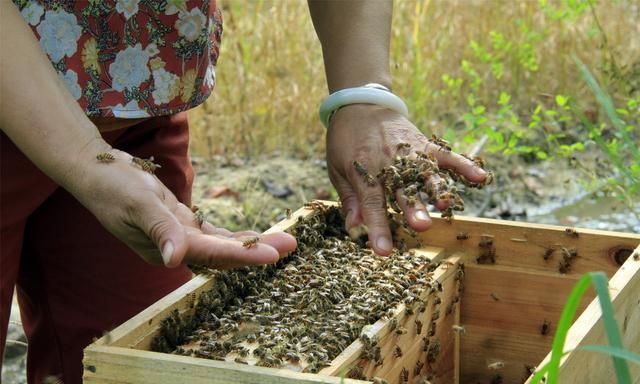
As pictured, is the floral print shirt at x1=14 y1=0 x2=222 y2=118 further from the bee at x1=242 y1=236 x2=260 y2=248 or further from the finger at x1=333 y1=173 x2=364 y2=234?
the bee at x1=242 y1=236 x2=260 y2=248

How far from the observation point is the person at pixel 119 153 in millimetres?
2145

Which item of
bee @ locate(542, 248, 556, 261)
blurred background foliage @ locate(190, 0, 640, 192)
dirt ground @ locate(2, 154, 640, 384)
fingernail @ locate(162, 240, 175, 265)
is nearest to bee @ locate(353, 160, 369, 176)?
bee @ locate(542, 248, 556, 261)

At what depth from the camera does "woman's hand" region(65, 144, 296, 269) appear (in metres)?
2.00

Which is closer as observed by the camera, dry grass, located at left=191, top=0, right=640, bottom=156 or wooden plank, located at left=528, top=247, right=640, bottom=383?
wooden plank, located at left=528, top=247, right=640, bottom=383

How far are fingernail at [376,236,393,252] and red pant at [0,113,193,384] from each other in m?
0.86

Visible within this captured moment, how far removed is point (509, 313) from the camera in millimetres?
3018

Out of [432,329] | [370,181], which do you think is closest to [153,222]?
[370,181]

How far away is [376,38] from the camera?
291 centimetres

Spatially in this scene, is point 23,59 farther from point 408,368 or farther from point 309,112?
point 309,112

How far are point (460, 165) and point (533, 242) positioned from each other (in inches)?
22.6

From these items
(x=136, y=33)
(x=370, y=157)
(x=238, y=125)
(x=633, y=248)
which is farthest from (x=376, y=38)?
(x=238, y=125)

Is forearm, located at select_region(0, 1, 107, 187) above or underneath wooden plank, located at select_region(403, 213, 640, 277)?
above

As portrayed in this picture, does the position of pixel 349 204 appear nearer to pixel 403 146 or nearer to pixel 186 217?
pixel 403 146

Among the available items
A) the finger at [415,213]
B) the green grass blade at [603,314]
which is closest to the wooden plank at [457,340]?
the finger at [415,213]
